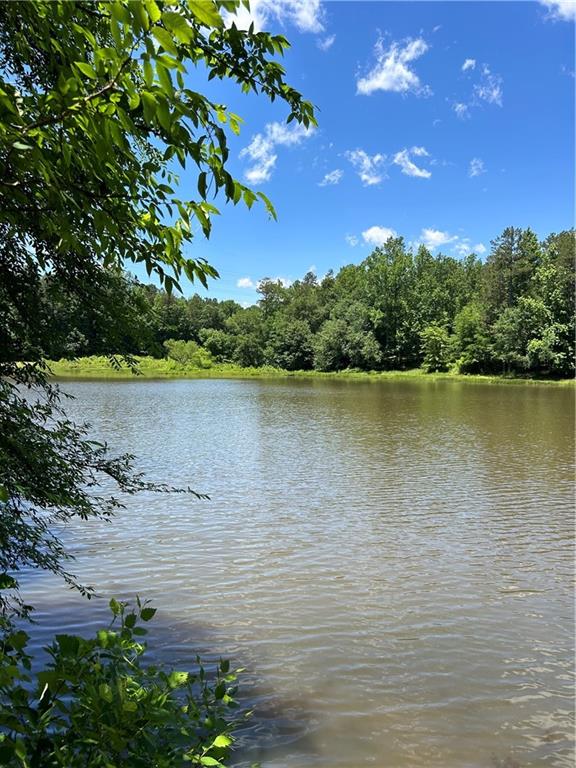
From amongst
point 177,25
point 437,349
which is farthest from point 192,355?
point 177,25

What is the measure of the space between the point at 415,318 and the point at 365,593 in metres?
89.7

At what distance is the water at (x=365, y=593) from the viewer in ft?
18.2

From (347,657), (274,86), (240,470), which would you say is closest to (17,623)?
(347,657)

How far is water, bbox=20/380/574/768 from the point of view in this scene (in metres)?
5.54

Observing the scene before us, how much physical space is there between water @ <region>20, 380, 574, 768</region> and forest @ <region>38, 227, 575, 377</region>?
44193 millimetres

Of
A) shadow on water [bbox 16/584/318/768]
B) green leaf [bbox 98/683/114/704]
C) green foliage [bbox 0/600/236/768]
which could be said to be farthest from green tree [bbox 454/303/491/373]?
green leaf [bbox 98/683/114/704]

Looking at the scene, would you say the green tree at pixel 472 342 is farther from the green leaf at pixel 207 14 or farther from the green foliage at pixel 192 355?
the green leaf at pixel 207 14

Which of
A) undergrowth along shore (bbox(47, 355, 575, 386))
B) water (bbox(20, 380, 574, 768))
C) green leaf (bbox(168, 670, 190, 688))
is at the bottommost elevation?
water (bbox(20, 380, 574, 768))

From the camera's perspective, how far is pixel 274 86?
Result: 118 inches

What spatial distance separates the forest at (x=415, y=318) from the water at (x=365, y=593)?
4419 cm

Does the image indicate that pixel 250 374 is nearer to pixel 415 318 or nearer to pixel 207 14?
pixel 415 318

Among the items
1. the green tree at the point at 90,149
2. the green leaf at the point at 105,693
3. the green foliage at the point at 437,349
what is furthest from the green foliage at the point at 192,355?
the green leaf at the point at 105,693

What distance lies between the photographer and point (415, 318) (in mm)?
95062

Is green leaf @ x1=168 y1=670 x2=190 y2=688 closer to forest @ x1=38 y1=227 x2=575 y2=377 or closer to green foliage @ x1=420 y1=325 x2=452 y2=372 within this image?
forest @ x1=38 y1=227 x2=575 y2=377
